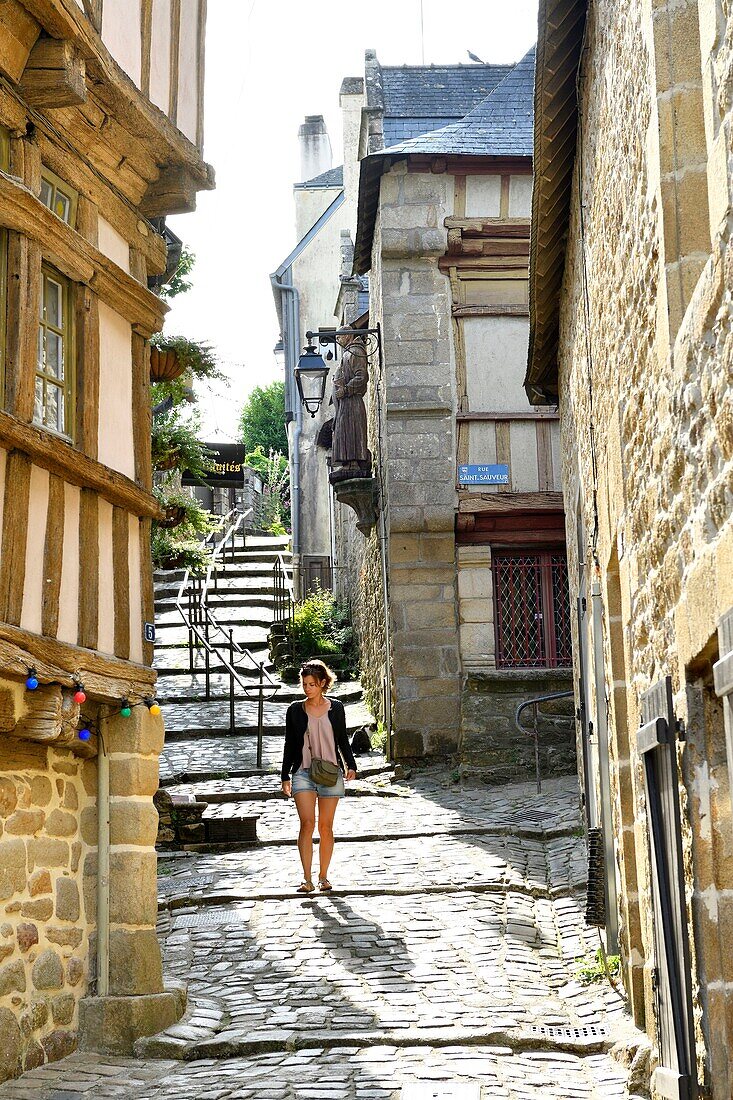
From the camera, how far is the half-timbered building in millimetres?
5906

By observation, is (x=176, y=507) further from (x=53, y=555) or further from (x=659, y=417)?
(x=659, y=417)

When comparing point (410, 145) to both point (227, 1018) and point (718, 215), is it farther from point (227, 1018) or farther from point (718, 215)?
point (718, 215)

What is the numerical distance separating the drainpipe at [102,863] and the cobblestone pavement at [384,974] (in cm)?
46

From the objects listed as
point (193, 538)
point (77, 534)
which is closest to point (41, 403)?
point (77, 534)

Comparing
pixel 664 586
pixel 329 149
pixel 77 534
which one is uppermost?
pixel 329 149

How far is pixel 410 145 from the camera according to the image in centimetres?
1429

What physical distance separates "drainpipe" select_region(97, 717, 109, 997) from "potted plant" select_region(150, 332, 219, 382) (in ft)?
8.89

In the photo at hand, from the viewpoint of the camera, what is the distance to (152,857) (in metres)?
6.85

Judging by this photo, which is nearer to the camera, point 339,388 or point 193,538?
point 193,538

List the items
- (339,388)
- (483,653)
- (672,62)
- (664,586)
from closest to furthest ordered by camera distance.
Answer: (672,62) < (664,586) < (483,653) < (339,388)

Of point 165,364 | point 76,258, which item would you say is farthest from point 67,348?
point 165,364

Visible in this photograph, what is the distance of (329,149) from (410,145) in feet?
73.9

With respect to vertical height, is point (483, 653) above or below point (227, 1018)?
above

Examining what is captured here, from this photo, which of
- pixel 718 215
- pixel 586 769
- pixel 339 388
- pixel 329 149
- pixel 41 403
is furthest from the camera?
pixel 329 149
